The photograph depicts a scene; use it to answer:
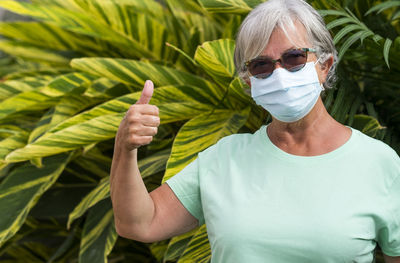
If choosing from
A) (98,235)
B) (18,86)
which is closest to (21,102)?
(18,86)

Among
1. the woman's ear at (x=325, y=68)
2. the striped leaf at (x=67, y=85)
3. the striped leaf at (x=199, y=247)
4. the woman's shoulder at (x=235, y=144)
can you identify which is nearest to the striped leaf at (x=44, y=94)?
the striped leaf at (x=67, y=85)

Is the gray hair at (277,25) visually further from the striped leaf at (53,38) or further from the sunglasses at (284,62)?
the striped leaf at (53,38)

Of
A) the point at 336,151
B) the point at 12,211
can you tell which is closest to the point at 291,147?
the point at 336,151

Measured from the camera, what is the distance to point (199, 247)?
4.89ft

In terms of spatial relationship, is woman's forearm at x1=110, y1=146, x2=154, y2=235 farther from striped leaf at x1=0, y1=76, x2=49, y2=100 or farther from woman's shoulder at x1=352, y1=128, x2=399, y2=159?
striped leaf at x1=0, y1=76, x2=49, y2=100

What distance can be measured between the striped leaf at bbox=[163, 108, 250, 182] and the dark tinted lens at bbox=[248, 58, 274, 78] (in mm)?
501

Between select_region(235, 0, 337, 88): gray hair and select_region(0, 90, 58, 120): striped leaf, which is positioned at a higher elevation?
select_region(235, 0, 337, 88): gray hair

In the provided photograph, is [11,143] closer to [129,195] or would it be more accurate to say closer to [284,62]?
[129,195]

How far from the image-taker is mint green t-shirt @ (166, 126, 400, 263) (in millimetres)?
960

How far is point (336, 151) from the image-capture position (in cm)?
101

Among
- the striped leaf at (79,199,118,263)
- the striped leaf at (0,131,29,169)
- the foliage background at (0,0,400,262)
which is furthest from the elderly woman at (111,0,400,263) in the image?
the striped leaf at (0,131,29,169)

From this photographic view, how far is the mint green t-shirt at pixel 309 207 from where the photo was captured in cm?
96

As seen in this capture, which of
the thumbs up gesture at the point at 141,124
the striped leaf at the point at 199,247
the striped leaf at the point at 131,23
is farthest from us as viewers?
the striped leaf at the point at 131,23

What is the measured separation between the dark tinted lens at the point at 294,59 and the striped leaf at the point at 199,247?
23.8 inches
